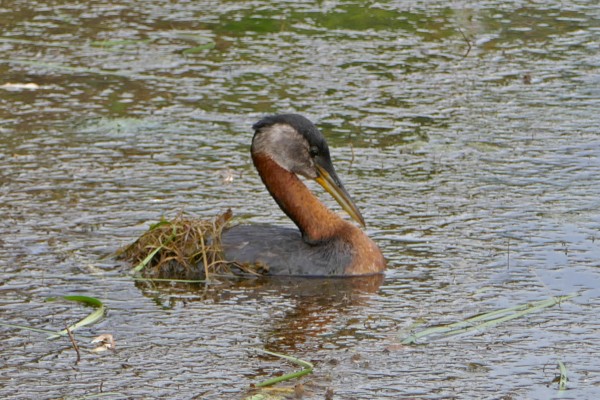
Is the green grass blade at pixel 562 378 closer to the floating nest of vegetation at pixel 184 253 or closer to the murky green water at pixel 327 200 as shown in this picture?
the murky green water at pixel 327 200

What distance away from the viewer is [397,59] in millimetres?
13070

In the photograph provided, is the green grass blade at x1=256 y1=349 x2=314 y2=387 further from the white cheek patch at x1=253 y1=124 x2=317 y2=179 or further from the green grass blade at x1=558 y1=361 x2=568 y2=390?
the white cheek patch at x1=253 y1=124 x2=317 y2=179

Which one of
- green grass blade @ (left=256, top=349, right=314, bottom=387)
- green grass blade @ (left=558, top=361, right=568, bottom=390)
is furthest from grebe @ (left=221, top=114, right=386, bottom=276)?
green grass blade @ (left=558, top=361, right=568, bottom=390)

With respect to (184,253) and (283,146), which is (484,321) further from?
(184,253)

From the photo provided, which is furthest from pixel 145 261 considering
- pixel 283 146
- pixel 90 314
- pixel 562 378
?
pixel 562 378

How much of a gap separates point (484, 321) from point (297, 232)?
65.2 inches

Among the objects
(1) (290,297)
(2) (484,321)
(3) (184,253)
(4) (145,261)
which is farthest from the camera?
(3) (184,253)

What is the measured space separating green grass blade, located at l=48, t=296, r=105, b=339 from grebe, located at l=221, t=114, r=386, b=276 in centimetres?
106

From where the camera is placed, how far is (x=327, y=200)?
9781 millimetres

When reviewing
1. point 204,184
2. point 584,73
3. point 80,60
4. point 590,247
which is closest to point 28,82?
point 80,60

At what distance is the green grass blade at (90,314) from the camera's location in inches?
279

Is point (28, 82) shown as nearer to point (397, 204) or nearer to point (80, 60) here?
point (80, 60)

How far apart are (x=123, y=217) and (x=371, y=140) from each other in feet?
8.55

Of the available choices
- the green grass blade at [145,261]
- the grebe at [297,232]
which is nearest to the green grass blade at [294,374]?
the grebe at [297,232]
